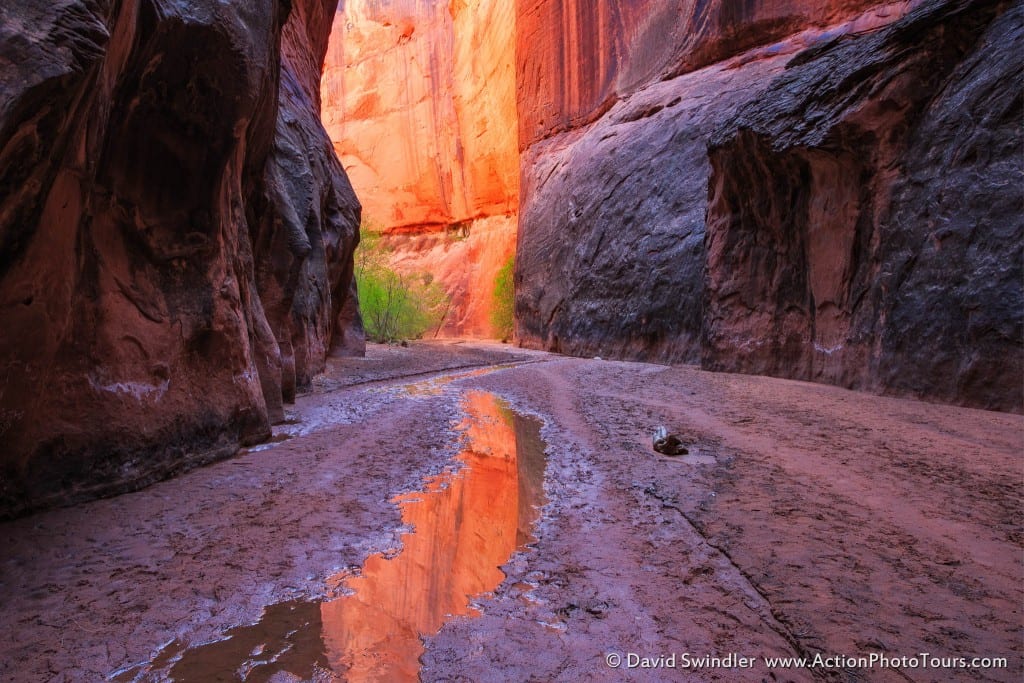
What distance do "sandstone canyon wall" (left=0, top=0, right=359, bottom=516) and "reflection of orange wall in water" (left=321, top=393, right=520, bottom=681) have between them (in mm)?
1814

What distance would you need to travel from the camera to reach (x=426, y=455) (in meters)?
4.33

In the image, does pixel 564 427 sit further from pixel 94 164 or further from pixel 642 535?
pixel 94 164

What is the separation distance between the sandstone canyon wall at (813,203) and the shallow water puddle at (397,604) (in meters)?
4.90

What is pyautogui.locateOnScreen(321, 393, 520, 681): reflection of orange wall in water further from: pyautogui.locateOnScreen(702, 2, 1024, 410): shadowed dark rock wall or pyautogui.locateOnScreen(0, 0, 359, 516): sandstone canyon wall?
pyautogui.locateOnScreen(702, 2, 1024, 410): shadowed dark rock wall

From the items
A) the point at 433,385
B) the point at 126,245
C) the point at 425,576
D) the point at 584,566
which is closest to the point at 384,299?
the point at 433,385

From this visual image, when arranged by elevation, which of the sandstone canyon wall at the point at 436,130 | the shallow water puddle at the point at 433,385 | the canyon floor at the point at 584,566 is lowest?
the shallow water puddle at the point at 433,385

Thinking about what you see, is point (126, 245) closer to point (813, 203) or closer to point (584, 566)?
point (584, 566)

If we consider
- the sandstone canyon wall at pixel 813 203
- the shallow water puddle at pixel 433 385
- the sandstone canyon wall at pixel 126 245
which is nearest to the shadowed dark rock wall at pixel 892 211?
the sandstone canyon wall at pixel 813 203

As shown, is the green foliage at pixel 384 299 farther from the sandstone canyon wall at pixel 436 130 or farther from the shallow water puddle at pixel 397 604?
the shallow water puddle at pixel 397 604

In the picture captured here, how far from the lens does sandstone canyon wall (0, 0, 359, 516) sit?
7.15ft

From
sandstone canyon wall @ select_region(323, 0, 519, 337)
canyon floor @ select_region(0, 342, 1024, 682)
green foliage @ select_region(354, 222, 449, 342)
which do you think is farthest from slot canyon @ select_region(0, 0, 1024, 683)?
sandstone canyon wall @ select_region(323, 0, 519, 337)

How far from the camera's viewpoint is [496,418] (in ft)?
19.8

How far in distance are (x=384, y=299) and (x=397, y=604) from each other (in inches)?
873

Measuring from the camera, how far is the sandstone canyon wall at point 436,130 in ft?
100
